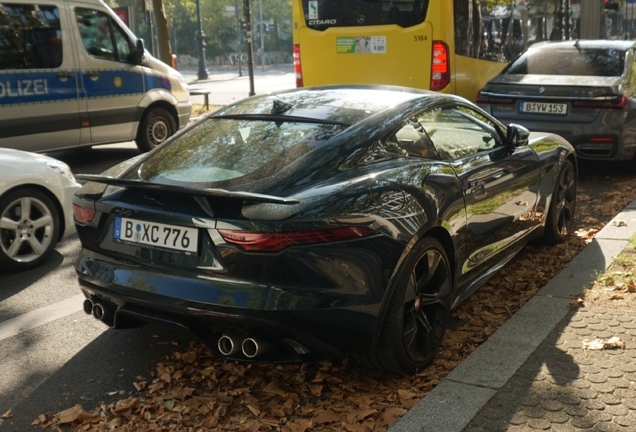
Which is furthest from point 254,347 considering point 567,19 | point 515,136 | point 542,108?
point 567,19

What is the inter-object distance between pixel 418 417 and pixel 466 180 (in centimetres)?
156

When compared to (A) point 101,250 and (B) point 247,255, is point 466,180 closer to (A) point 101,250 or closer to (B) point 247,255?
(B) point 247,255

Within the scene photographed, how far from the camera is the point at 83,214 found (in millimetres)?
4148

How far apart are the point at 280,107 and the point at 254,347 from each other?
1510 millimetres

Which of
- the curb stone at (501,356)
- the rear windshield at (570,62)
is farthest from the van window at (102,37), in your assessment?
the curb stone at (501,356)

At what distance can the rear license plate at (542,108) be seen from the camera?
914cm

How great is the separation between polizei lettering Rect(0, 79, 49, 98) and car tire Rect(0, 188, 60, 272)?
3915 millimetres

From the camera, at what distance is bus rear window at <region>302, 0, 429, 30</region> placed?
1148cm

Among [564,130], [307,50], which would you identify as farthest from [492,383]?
[307,50]

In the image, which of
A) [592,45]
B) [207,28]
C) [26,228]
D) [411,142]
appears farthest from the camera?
[207,28]

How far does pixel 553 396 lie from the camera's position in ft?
12.1

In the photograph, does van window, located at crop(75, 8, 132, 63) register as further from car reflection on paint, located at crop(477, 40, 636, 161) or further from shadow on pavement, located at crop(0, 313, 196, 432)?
shadow on pavement, located at crop(0, 313, 196, 432)

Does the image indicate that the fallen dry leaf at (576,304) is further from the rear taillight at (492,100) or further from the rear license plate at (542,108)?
the rear taillight at (492,100)

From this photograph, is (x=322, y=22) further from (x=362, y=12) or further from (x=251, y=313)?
(x=251, y=313)
